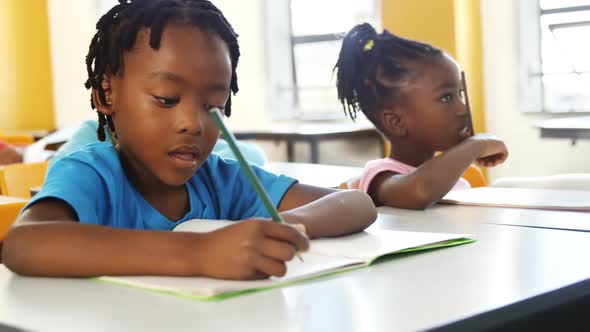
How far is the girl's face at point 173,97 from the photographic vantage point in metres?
1.07

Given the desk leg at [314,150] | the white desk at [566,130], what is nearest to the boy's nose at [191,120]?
the white desk at [566,130]

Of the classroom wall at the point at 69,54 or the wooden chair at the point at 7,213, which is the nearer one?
the wooden chair at the point at 7,213

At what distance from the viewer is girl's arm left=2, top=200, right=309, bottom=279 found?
0.84 metres

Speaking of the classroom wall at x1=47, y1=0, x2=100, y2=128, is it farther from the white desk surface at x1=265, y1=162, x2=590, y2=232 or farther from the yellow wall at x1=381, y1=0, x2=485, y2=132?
the white desk surface at x1=265, y1=162, x2=590, y2=232

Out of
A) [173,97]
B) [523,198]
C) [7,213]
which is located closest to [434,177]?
[523,198]

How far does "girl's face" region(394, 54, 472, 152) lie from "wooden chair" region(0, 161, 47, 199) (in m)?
1.31

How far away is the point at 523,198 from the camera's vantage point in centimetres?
168

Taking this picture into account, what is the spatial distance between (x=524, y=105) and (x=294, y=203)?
2770 millimetres

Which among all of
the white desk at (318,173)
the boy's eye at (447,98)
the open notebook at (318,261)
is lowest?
the white desk at (318,173)

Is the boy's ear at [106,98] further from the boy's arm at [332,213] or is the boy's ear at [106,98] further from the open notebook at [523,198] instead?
the open notebook at [523,198]

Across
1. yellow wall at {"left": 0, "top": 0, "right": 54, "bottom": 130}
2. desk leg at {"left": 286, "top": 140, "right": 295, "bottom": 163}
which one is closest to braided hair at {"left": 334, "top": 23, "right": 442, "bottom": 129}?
desk leg at {"left": 286, "top": 140, "right": 295, "bottom": 163}

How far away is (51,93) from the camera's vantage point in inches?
254

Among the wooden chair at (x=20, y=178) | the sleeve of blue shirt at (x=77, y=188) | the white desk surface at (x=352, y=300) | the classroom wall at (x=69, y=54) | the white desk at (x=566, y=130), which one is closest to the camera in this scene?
the white desk surface at (x=352, y=300)

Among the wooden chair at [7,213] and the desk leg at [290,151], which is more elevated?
the wooden chair at [7,213]
